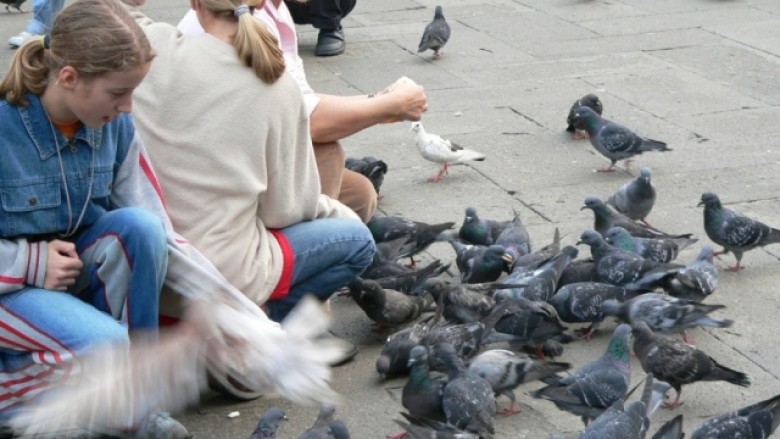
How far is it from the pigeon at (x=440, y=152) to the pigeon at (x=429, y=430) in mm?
3246

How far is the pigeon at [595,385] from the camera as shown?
4496mm

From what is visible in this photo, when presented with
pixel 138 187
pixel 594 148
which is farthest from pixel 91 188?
pixel 594 148

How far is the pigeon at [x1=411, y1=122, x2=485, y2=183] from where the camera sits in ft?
24.4

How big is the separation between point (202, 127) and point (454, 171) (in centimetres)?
363

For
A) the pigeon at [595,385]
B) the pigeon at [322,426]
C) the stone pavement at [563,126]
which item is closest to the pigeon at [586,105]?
the stone pavement at [563,126]

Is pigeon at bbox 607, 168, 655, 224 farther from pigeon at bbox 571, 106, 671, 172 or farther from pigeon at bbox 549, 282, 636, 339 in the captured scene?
pigeon at bbox 549, 282, 636, 339

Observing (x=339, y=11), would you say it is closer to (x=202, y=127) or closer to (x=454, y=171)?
(x=454, y=171)

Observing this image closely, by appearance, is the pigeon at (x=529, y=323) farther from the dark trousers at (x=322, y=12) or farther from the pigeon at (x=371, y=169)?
the dark trousers at (x=322, y=12)

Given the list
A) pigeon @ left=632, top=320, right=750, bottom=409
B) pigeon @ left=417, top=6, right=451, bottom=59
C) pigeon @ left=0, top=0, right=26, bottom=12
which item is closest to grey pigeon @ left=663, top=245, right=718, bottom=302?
pigeon @ left=632, top=320, right=750, bottom=409

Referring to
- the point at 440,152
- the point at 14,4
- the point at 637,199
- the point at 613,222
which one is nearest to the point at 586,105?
the point at 440,152

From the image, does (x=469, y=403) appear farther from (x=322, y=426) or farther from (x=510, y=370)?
(x=322, y=426)

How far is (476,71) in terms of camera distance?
9977mm

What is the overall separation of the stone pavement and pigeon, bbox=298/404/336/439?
0.19 metres

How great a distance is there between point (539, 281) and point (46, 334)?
2.51 m
